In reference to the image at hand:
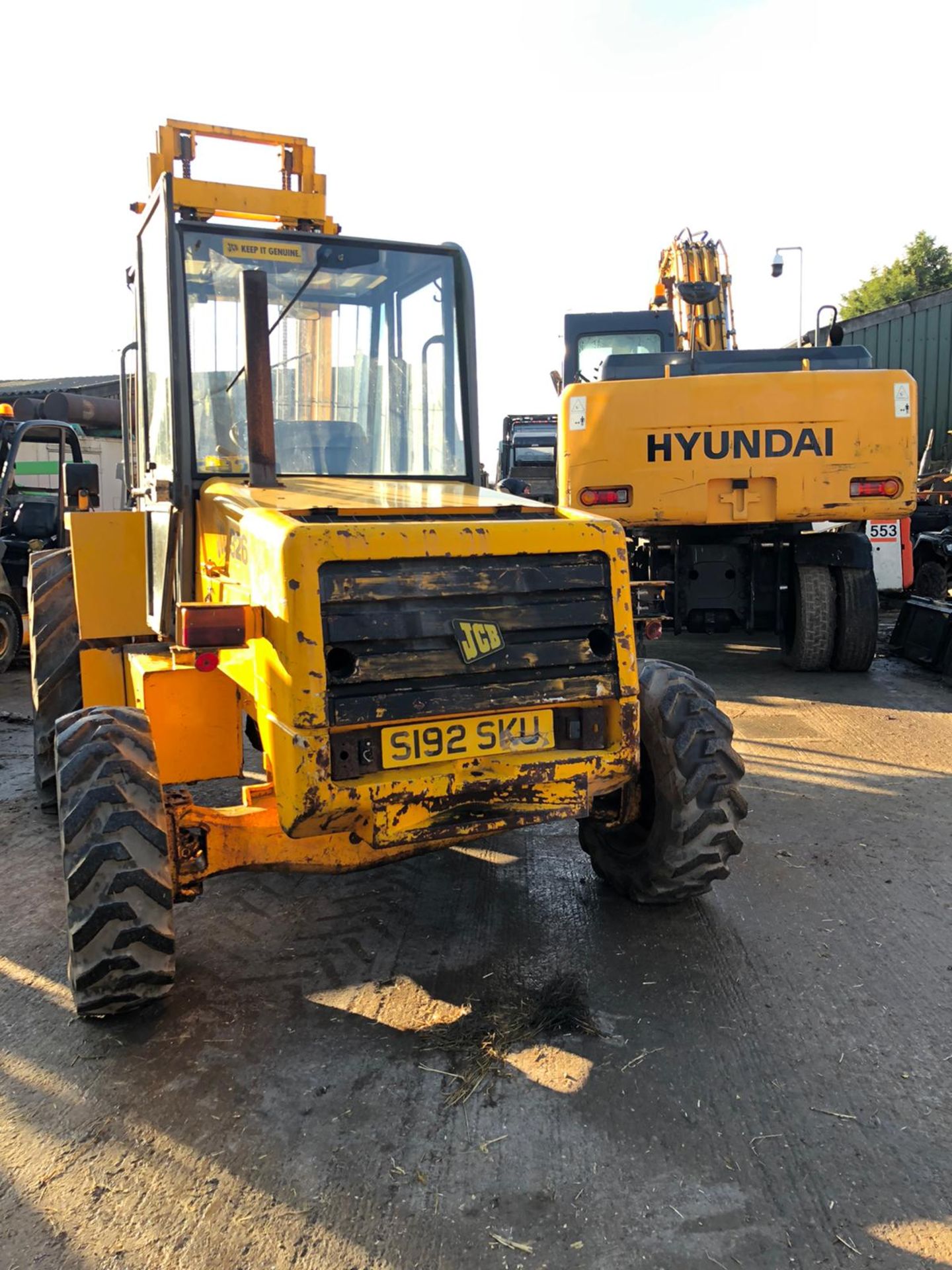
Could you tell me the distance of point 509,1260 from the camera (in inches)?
90.1

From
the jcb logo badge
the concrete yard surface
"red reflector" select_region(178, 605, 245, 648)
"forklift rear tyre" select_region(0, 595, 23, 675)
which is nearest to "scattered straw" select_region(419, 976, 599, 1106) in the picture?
the concrete yard surface

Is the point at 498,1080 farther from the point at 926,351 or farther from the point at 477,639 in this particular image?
the point at 926,351

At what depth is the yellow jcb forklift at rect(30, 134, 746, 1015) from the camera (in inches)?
122

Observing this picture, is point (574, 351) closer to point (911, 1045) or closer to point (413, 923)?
point (413, 923)

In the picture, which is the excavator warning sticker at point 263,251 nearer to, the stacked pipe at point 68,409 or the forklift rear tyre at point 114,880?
the forklift rear tyre at point 114,880

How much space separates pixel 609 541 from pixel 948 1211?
2.17m

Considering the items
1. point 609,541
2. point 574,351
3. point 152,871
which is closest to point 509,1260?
point 152,871

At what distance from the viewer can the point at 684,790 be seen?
3.65 m

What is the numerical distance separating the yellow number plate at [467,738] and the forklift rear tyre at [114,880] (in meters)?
0.81

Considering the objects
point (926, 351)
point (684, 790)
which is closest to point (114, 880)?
point (684, 790)

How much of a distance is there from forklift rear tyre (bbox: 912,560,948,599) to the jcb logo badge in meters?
8.99

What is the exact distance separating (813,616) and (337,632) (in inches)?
256

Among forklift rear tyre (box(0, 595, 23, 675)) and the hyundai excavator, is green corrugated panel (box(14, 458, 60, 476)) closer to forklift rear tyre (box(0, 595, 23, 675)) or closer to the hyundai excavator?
forklift rear tyre (box(0, 595, 23, 675))

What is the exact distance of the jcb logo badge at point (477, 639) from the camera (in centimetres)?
324
